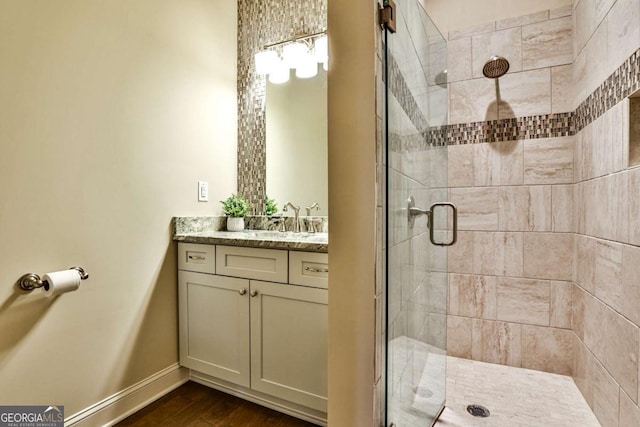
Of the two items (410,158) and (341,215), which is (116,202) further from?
(410,158)

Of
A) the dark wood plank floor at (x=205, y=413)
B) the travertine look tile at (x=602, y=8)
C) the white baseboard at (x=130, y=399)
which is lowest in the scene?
the dark wood plank floor at (x=205, y=413)

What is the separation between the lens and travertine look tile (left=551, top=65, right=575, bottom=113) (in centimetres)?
183

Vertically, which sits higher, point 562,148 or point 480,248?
point 562,148

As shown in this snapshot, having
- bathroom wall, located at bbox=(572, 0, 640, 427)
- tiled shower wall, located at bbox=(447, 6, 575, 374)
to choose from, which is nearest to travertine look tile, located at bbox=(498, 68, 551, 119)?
tiled shower wall, located at bbox=(447, 6, 575, 374)

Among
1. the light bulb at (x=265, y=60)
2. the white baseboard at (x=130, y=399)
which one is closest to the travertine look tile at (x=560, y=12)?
the light bulb at (x=265, y=60)

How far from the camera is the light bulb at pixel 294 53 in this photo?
2.19m

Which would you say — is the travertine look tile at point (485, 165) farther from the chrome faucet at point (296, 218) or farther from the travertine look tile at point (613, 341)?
the chrome faucet at point (296, 218)

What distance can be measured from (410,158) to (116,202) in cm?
142

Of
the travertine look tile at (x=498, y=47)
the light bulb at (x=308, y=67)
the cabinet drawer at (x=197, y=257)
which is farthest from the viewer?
the light bulb at (x=308, y=67)

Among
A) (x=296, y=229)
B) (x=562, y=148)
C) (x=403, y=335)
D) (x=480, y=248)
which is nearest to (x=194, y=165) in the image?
(x=296, y=229)

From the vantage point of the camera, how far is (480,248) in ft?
6.74

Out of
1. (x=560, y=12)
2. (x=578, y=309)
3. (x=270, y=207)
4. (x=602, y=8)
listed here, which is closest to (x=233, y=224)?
(x=270, y=207)

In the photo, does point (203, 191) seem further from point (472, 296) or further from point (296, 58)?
point (472, 296)

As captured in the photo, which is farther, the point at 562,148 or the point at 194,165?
the point at 194,165
